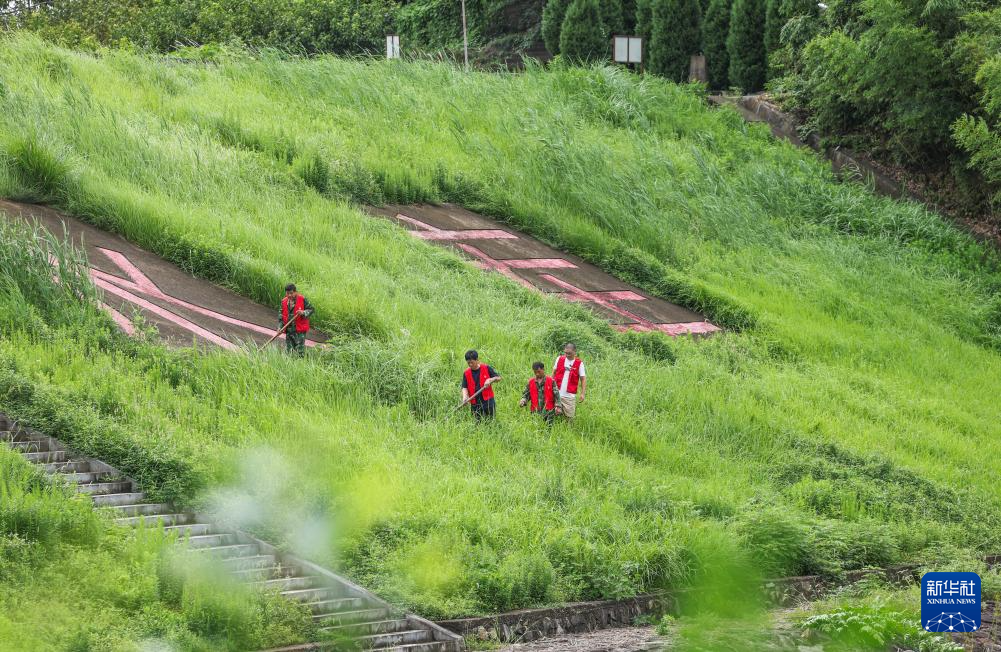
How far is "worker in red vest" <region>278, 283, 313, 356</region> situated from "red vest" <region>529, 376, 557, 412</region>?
270cm

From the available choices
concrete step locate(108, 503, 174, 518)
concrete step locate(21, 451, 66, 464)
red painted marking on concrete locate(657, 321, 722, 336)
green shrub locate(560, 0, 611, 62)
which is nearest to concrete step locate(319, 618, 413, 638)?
concrete step locate(108, 503, 174, 518)

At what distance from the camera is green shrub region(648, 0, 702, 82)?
3431 cm

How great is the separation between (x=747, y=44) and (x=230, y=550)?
1049 inches

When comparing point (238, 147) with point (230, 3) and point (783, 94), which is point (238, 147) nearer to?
point (783, 94)

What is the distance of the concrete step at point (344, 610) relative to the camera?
9.06 metres

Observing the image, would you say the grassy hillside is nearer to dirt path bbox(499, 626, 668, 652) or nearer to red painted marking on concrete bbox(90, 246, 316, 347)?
dirt path bbox(499, 626, 668, 652)

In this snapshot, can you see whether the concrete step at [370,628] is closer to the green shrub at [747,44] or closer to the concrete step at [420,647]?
the concrete step at [420,647]

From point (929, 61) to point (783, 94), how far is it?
5457 millimetres

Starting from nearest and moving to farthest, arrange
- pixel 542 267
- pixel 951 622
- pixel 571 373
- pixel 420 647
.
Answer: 1. pixel 951 622
2. pixel 420 647
3. pixel 571 373
4. pixel 542 267

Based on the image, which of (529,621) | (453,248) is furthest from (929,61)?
(529,621)

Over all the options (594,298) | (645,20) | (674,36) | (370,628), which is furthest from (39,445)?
(645,20)

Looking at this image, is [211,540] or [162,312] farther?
[162,312]

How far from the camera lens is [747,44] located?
109 ft

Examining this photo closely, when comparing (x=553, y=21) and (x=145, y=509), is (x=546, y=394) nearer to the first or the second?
(x=145, y=509)
